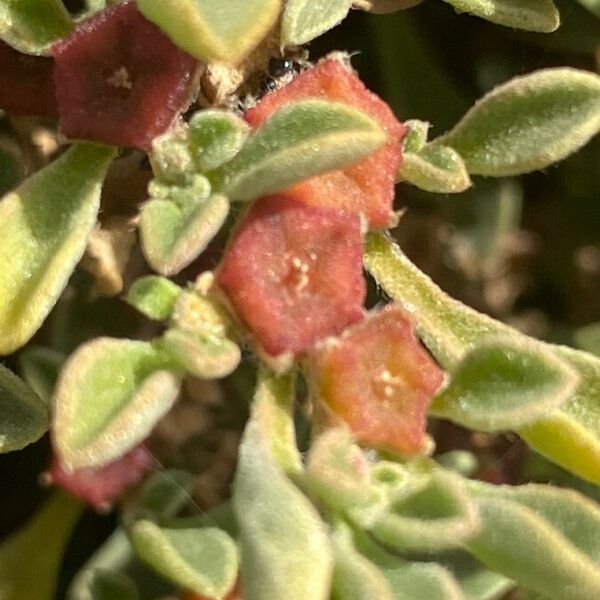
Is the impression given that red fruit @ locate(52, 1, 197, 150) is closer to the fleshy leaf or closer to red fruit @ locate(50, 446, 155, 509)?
the fleshy leaf

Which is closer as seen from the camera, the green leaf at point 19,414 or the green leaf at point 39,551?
the green leaf at point 19,414

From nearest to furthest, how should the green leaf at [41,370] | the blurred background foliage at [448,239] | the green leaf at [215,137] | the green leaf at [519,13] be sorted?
the green leaf at [215,137], the green leaf at [519,13], the green leaf at [41,370], the blurred background foliage at [448,239]

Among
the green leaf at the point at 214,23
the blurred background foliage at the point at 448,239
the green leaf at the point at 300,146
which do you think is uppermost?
the green leaf at the point at 214,23

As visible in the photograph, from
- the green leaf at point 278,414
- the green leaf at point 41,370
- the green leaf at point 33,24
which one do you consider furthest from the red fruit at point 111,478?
the green leaf at point 33,24

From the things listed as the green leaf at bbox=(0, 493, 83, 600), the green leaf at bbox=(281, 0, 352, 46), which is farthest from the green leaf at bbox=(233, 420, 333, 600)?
the green leaf at bbox=(0, 493, 83, 600)

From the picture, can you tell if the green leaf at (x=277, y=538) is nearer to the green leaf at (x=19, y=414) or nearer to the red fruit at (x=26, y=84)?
the green leaf at (x=19, y=414)

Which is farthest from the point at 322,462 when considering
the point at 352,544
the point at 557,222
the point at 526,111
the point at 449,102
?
the point at 557,222
